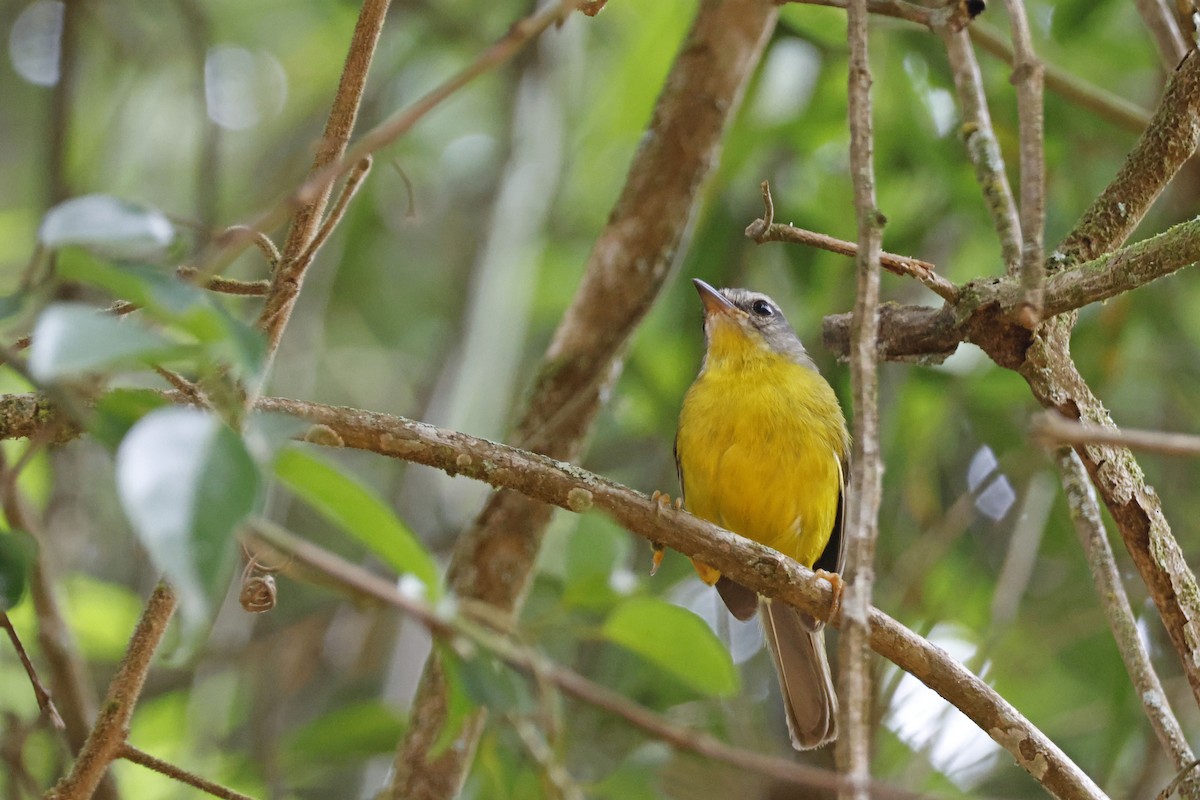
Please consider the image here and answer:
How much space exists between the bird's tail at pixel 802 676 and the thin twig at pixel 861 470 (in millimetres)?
2205

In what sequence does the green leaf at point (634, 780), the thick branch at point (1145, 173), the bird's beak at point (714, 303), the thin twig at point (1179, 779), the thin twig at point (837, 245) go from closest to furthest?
the thin twig at point (1179, 779) < the thin twig at point (837, 245) < the thick branch at point (1145, 173) < the green leaf at point (634, 780) < the bird's beak at point (714, 303)

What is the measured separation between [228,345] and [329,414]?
98 cm

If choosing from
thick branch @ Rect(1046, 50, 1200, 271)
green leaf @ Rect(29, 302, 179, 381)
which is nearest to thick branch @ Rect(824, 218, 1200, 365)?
thick branch @ Rect(1046, 50, 1200, 271)

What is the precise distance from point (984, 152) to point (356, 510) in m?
1.84

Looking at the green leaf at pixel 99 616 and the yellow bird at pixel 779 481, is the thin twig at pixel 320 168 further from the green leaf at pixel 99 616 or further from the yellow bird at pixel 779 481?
the green leaf at pixel 99 616

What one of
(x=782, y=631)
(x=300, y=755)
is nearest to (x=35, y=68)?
(x=300, y=755)

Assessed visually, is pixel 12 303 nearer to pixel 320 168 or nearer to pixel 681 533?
pixel 320 168

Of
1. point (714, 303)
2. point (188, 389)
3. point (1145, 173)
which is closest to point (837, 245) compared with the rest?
point (1145, 173)

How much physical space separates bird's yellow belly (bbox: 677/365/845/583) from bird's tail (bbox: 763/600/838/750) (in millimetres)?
246

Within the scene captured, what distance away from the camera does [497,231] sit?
4.86 metres

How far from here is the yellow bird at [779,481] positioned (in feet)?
13.3

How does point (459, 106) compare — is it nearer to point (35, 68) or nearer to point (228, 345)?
point (35, 68)

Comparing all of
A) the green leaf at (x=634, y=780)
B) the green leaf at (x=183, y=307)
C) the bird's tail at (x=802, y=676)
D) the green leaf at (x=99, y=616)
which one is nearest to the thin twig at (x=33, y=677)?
the green leaf at (x=183, y=307)

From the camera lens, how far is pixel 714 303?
4504 mm
